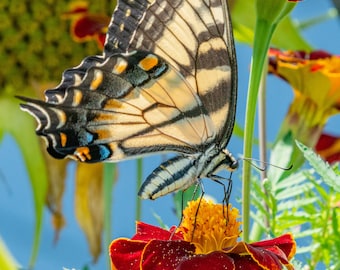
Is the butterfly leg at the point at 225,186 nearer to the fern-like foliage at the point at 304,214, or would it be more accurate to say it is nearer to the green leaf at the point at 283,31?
the fern-like foliage at the point at 304,214

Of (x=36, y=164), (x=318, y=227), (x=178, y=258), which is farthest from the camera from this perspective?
(x=36, y=164)

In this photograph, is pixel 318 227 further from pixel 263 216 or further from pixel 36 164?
pixel 36 164

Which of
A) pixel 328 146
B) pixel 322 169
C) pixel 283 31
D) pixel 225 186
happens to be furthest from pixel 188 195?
pixel 283 31

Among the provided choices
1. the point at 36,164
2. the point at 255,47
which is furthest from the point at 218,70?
the point at 36,164

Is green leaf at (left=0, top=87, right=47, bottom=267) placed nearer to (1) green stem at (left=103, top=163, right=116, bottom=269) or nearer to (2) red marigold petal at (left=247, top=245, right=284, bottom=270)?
(1) green stem at (left=103, top=163, right=116, bottom=269)

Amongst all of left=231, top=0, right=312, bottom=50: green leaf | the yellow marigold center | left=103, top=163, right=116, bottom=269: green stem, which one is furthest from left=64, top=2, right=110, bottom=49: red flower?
the yellow marigold center

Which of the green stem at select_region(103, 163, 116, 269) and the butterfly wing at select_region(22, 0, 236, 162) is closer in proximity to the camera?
the butterfly wing at select_region(22, 0, 236, 162)

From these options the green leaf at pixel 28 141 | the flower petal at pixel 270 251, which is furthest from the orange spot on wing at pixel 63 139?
the green leaf at pixel 28 141
